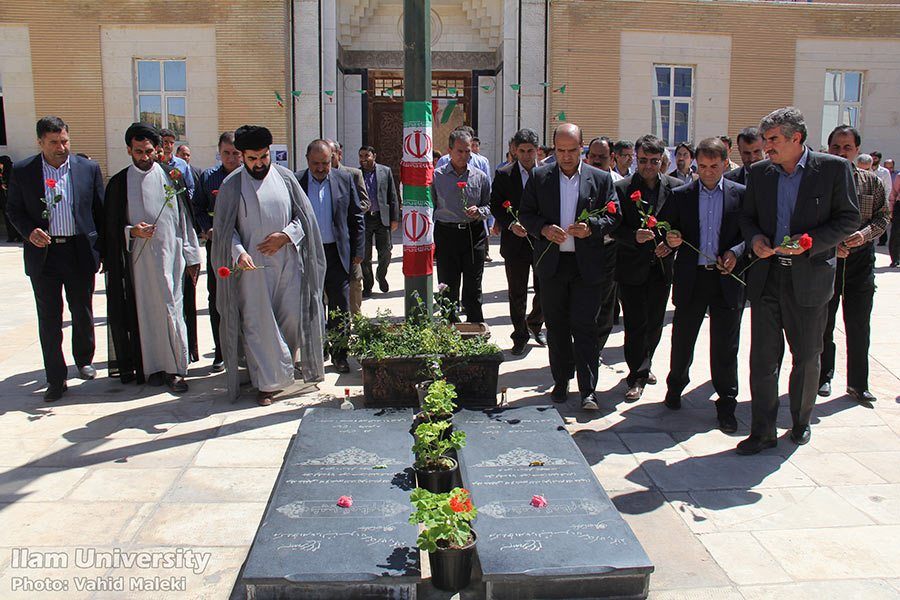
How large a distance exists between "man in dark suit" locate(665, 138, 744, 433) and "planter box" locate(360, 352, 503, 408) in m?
1.39

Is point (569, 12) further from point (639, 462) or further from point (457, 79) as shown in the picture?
point (639, 462)

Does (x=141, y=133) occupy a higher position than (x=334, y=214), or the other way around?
(x=141, y=133)

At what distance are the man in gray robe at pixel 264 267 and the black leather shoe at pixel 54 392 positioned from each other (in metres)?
1.25

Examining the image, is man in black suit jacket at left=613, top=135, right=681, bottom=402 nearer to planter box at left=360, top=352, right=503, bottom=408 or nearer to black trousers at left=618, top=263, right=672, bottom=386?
black trousers at left=618, top=263, right=672, bottom=386

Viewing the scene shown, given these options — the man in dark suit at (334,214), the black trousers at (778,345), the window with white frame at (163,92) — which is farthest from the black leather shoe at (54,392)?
the window with white frame at (163,92)

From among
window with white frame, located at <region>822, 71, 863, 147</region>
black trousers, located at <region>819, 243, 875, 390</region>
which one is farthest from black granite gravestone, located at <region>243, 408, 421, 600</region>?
window with white frame, located at <region>822, 71, 863, 147</region>

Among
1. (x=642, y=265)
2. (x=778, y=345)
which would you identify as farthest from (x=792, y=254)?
(x=642, y=265)

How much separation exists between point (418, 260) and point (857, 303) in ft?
10.4

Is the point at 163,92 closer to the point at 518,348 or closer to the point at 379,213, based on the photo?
the point at 379,213

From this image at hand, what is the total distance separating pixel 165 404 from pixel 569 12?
15.1 metres

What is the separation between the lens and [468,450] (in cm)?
429

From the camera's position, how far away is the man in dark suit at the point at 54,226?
18.5ft

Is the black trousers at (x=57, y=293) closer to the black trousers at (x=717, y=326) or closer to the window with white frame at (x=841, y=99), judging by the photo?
the black trousers at (x=717, y=326)

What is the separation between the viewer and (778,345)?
4.62 meters
